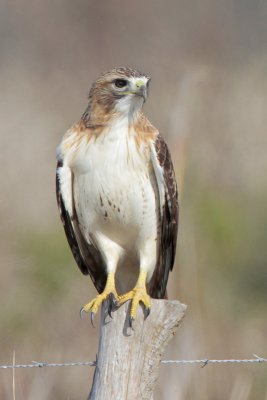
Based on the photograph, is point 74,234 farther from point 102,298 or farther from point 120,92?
point 120,92

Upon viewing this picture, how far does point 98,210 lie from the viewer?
5.58 meters

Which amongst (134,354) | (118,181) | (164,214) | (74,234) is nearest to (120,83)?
(118,181)

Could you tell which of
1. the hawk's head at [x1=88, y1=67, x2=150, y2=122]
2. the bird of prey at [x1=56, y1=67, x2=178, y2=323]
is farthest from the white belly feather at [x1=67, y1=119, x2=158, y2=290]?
the hawk's head at [x1=88, y1=67, x2=150, y2=122]

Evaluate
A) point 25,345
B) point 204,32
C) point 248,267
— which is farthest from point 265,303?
point 204,32

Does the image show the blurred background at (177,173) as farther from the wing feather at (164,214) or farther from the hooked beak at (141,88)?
the hooked beak at (141,88)

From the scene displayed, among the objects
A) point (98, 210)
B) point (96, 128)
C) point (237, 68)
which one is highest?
point (237, 68)

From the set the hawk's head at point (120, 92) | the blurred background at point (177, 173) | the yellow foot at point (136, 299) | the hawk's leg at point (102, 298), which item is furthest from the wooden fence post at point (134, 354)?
the hawk's head at point (120, 92)

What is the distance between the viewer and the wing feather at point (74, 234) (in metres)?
5.58

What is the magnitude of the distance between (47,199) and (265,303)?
2862 millimetres

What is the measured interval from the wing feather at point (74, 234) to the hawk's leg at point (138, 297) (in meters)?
0.38

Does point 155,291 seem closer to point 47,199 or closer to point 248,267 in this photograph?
point 248,267

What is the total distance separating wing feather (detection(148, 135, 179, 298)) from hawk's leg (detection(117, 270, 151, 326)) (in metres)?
0.21

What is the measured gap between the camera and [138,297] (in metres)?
5.09

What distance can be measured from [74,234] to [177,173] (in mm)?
654
